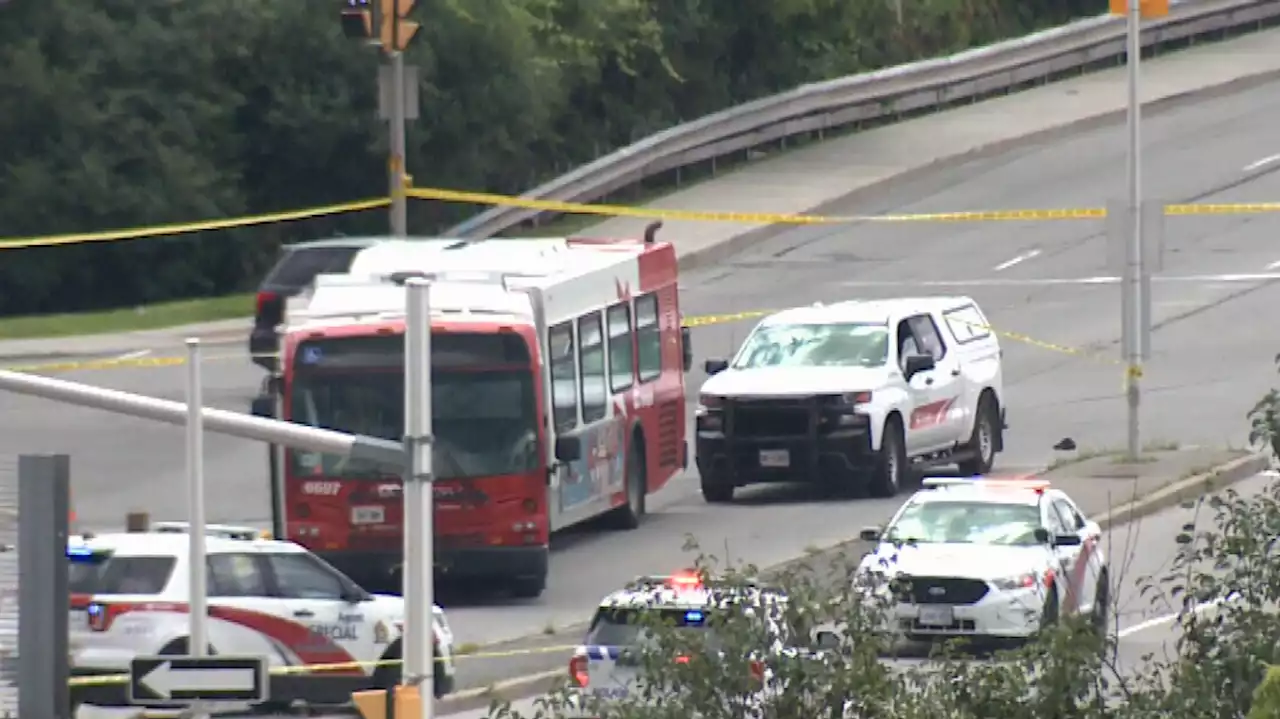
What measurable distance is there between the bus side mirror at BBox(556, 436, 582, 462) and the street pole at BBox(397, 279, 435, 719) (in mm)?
13517

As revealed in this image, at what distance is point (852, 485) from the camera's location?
2778cm

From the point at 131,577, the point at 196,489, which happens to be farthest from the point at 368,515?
the point at 196,489

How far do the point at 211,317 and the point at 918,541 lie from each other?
19.7 m

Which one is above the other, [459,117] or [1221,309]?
[459,117]

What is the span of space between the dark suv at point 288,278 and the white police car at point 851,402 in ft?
17.7

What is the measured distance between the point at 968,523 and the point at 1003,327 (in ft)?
49.6

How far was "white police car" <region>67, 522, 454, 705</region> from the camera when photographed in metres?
17.9

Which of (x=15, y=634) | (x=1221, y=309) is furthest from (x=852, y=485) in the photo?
(x=15, y=634)

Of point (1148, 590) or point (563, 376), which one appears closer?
point (1148, 590)

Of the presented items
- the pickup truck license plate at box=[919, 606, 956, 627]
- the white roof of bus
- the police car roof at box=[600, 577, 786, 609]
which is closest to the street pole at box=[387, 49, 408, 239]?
the white roof of bus

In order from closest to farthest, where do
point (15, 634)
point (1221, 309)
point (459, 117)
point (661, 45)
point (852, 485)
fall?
point (15, 634)
point (852, 485)
point (1221, 309)
point (459, 117)
point (661, 45)

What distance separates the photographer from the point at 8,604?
11.5m

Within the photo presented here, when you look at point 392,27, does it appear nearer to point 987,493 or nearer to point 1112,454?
point 1112,454

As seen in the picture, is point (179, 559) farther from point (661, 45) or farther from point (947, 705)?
point (661, 45)
